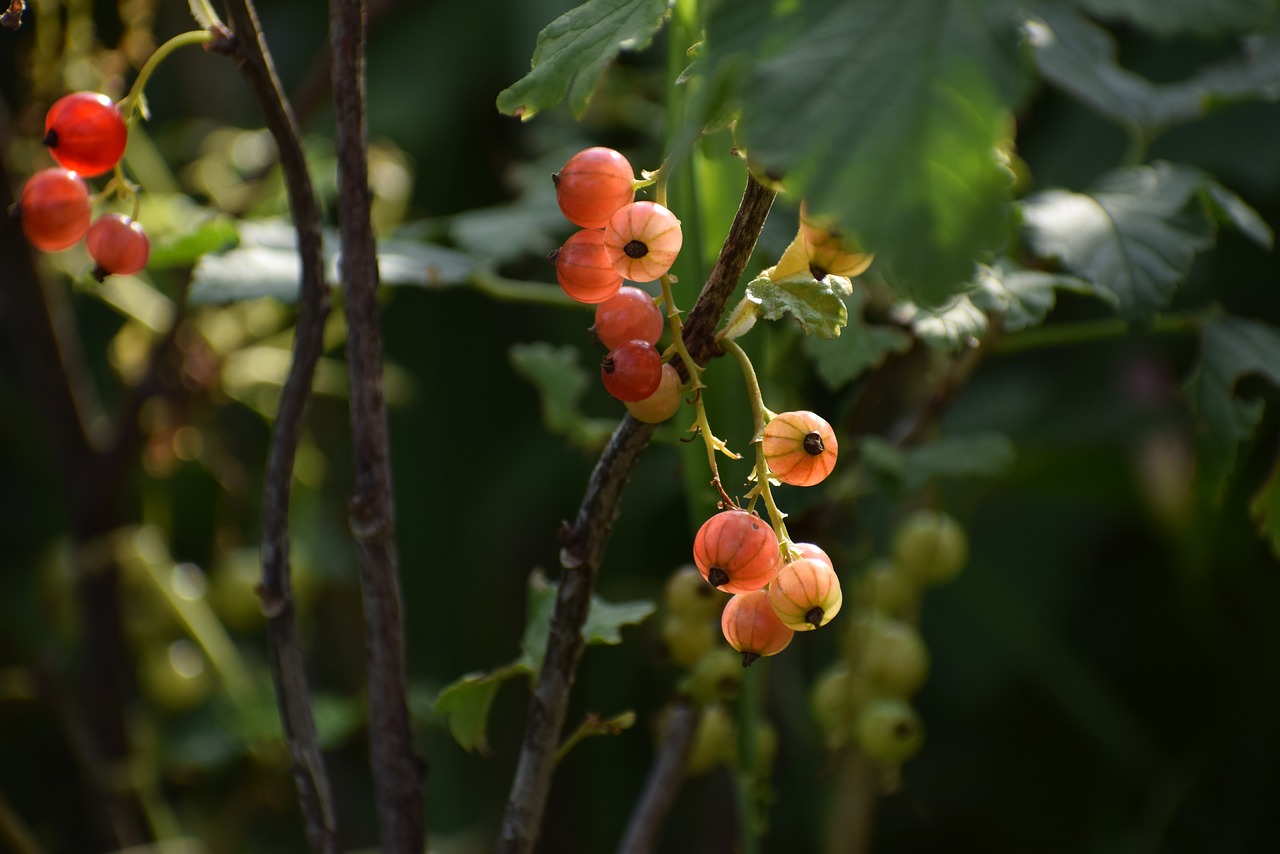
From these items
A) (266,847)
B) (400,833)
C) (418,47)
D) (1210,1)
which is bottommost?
(266,847)

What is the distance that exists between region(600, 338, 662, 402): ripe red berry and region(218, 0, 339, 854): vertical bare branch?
4.2 inches

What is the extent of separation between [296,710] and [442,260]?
0.67 ft

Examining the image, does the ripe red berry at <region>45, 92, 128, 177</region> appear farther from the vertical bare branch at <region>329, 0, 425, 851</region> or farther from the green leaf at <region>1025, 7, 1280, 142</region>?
the green leaf at <region>1025, 7, 1280, 142</region>

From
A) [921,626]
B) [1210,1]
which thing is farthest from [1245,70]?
[921,626]

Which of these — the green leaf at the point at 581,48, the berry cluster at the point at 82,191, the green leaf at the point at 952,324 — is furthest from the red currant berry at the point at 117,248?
the green leaf at the point at 952,324

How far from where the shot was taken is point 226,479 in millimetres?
709

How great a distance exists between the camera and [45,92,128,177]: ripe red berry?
29cm

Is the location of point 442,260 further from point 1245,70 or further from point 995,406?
point 995,406

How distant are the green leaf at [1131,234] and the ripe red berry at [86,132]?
0.94ft

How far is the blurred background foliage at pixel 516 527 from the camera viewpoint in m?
0.64

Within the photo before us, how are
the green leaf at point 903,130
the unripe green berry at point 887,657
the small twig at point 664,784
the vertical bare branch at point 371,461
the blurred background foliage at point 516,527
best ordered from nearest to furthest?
the green leaf at point 903,130 → the vertical bare branch at point 371,461 → the small twig at point 664,784 → the unripe green berry at point 887,657 → the blurred background foliage at point 516,527

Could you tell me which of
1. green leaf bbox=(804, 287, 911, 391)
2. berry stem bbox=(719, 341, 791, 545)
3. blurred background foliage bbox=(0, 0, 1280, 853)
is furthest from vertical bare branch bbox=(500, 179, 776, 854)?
blurred background foliage bbox=(0, 0, 1280, 853)

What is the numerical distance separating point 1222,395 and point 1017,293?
0.09m

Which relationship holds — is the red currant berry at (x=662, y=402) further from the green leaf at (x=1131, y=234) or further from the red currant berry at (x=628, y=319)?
the green leaf at (x=1131, y=234)
